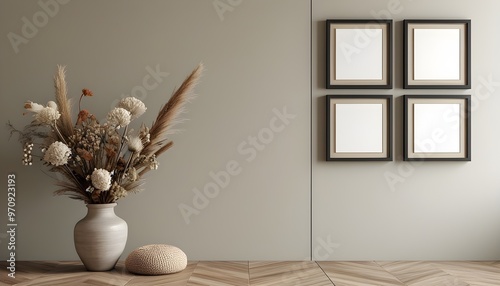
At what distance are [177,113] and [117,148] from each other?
490mm

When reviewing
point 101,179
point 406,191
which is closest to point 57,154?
point 101,179

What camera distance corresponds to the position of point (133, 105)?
3.39m

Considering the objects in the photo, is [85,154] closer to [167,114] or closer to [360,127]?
[167,114]

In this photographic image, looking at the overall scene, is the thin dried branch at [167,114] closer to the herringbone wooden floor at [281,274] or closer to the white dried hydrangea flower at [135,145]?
the white dried hydrangea flower at [135,145]

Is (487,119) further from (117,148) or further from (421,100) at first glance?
(117,148)

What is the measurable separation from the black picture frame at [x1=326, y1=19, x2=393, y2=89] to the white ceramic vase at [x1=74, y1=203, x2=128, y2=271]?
170 centimetres

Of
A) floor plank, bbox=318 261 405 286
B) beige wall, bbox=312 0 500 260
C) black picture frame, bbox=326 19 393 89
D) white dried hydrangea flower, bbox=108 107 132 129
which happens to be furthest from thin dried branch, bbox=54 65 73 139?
floor plank, bbox=318 261 405 286

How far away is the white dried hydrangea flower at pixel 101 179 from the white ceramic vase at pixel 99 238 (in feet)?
0.59

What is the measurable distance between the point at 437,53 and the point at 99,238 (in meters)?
2.59

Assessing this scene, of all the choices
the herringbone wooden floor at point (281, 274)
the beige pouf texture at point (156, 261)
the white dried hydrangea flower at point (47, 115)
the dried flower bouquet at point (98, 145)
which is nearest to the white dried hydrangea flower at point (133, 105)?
the dried flower bouquet at point (98, 145)

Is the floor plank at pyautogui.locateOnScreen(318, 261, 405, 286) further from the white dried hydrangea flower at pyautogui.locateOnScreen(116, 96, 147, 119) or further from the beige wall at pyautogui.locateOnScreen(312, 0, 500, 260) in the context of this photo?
the white dried hydrangea flower at pyautogui.locateOnScreen(116, 96, 147, 119)

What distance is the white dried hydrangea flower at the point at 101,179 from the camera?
322cm

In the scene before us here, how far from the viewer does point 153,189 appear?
372 centimetres

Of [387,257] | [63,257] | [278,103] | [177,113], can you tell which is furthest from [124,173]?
[387,257]
